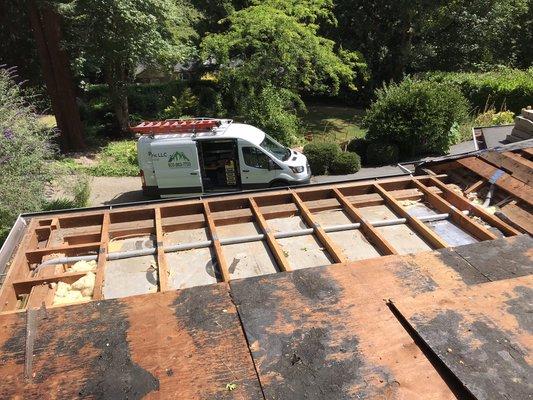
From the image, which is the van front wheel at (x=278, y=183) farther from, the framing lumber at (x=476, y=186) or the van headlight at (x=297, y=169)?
the framing lumber at (x=476, y=186)

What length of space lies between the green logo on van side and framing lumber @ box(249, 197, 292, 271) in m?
5.86

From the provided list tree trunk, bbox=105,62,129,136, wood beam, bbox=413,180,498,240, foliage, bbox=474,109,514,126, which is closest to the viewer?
wood beam, bbox=413,180,498,240

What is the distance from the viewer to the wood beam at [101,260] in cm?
486

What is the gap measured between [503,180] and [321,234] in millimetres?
3418

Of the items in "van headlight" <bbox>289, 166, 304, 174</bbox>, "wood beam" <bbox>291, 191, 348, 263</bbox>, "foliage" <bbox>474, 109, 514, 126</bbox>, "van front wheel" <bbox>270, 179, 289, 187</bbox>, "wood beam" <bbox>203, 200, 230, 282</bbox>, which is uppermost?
"wood beam" <bbox>203, 200, 230, 282</bbox>

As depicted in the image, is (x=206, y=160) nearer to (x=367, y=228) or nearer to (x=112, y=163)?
(x=112, y=163)

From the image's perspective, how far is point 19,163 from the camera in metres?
10.5

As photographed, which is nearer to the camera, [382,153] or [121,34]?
[121,34]

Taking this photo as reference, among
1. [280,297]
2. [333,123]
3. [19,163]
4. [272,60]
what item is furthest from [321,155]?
[280,297]

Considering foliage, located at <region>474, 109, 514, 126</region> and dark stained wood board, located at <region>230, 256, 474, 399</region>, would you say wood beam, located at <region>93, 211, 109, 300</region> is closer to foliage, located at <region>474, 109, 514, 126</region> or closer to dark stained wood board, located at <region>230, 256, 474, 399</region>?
dark stained wood board, located at <region>230, 256, 474, 399</region>

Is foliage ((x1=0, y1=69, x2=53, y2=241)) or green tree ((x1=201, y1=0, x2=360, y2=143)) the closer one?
foliage ((x1=0, y1=69, x2=53, y2=241))

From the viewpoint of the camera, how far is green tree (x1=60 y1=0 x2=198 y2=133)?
15.9 m

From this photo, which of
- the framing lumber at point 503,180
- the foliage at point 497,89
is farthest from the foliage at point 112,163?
the foliage at point 497,89

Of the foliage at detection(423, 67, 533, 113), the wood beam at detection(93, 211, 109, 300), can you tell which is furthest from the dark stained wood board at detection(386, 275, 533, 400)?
the foliage at detection(423, 67, 533, 113)
